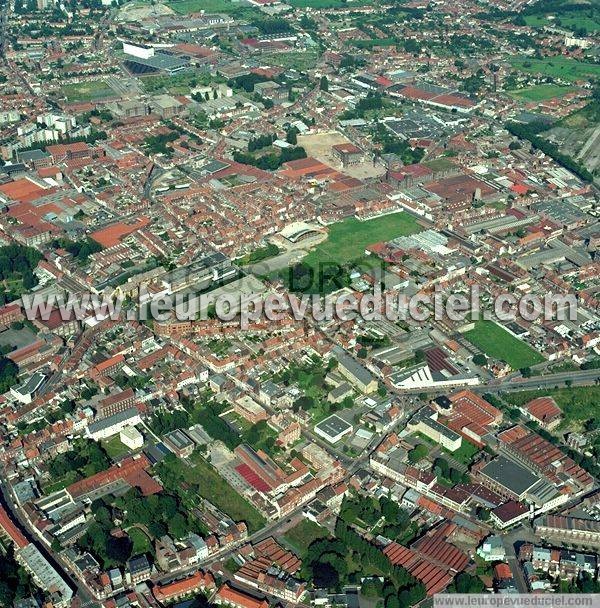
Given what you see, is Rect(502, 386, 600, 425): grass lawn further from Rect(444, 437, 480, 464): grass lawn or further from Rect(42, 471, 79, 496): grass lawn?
Rect(42, 471, 79, 496): grass lawn

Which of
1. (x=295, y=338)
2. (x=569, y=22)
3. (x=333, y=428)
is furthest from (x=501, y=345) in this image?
(x=569, y=22)

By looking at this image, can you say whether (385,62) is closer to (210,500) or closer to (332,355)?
(332,355)

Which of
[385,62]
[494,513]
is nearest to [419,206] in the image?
[494,513]

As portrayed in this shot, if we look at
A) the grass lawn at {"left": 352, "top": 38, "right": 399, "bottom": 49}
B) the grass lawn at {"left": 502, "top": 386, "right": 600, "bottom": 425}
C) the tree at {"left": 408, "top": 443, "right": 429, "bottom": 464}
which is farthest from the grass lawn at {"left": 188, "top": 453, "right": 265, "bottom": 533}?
the grass lawn at {"left": 352, "top": 38, "right": 399, "bottom": 49}

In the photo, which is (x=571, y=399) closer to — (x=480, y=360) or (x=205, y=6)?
(x=480, y=360)

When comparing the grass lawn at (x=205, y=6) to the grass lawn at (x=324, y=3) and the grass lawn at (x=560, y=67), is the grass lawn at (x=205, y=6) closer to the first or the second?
the grass lawn at (x=324, y=3)

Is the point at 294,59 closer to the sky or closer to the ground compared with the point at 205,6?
closer to the ground
